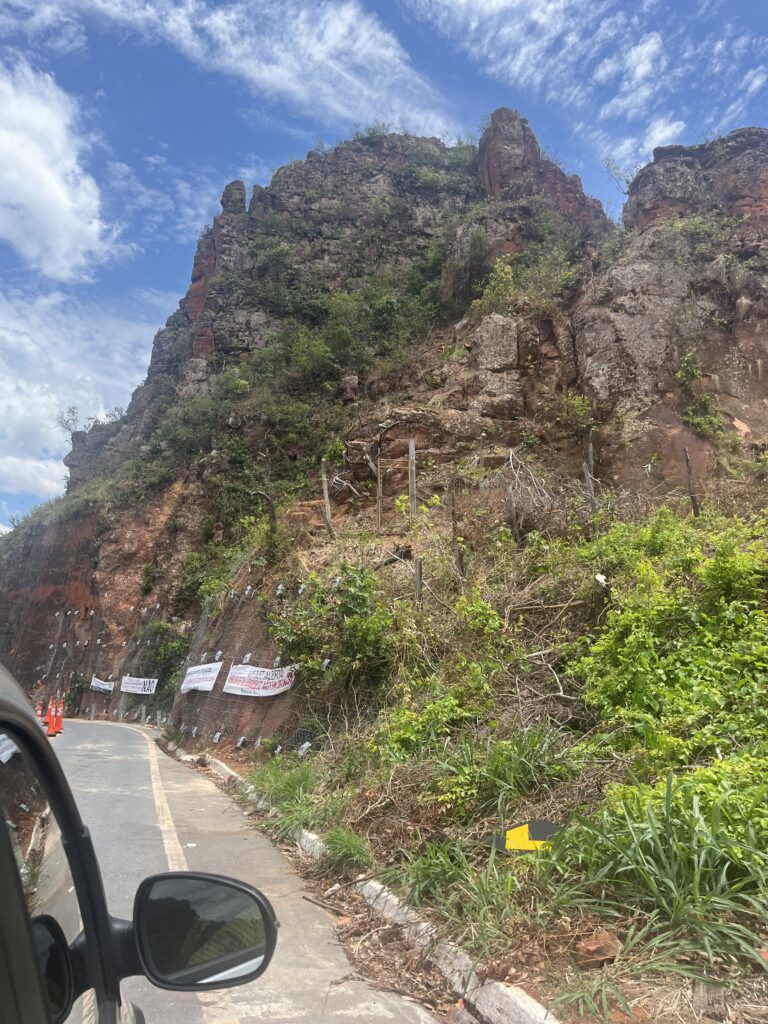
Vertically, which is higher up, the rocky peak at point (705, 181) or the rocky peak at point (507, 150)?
the rocky peak at point (507, 150)

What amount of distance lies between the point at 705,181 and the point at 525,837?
2898 centimetres

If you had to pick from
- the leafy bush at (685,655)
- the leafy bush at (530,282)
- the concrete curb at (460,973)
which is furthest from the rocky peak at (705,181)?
the concrete curb at (460,973)

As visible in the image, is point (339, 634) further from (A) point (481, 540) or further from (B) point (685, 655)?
(B) point (685, 655)

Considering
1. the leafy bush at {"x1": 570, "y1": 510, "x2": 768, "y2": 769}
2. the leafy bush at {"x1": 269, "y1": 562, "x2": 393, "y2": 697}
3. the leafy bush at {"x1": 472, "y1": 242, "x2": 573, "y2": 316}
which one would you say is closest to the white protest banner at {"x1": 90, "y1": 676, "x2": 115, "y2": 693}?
the leafy bush at {"x1": 472, "y1": 242, "x2": 573, "y2": 316}

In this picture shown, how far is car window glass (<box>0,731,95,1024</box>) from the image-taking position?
134 cm

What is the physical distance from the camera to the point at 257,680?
539 inches

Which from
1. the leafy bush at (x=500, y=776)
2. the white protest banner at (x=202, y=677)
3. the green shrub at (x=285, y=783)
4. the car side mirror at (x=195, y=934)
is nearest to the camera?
the car side mirror at (x=195, y=934)

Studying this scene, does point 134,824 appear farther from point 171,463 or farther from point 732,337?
point 171,463

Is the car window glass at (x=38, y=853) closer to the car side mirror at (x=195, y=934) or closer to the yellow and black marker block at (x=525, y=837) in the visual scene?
the car side mirror at (x=195, y=934)

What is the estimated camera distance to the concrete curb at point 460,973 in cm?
364

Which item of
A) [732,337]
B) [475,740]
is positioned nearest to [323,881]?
[475,740]

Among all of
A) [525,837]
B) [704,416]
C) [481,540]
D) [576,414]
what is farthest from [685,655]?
[576,414]

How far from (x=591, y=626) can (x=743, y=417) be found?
12603 millimetres

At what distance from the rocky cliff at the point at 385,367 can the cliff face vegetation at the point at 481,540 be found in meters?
0.14
